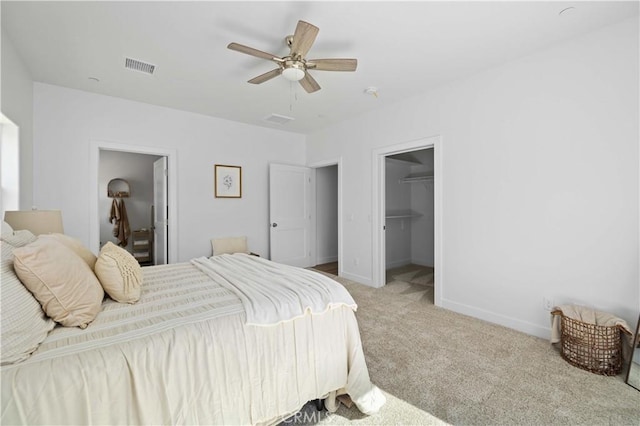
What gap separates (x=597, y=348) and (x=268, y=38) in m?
3.57

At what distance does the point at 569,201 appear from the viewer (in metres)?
2.48

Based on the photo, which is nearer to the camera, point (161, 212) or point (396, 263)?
point (161, 212)

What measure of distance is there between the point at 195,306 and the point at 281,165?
3858mm

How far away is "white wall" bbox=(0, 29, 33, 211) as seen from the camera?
7.50 feet

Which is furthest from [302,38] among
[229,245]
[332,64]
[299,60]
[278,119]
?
[229,245]

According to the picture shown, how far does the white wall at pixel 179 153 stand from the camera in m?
3.33

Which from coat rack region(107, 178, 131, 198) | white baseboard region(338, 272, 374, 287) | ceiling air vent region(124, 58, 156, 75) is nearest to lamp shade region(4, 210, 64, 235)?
ceiling air vent region(124, 58, 156, 75)

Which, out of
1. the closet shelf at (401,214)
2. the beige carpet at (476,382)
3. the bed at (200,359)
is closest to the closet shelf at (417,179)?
the closet shelf at (401,214)

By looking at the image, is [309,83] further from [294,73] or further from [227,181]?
[227,181]

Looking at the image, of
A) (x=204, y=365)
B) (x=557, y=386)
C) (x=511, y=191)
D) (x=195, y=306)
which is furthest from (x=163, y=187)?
(x=557, y=386)

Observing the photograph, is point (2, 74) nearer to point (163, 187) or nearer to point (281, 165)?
point (163, 187)

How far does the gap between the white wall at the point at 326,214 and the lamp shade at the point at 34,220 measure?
424 cm

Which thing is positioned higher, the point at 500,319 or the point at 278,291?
the point at 278,291

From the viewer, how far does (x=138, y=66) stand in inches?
113
